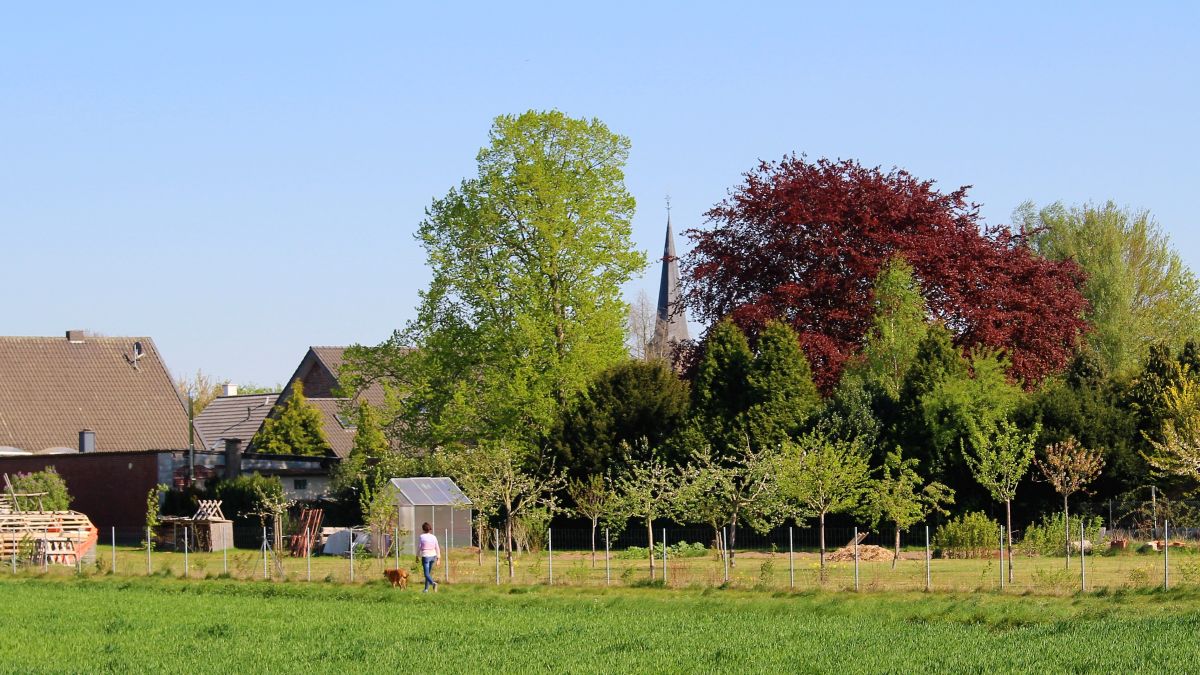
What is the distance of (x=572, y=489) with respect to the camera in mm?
47344

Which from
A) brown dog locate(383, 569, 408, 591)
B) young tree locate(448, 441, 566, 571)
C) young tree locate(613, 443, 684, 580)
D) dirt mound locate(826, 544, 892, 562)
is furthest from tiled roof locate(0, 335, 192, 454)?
brown dog locate(383, 569, 408, 591)

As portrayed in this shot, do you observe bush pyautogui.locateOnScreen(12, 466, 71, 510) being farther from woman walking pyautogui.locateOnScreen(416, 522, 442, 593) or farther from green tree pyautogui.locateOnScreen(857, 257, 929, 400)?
green tree pyautogui.locateOnScreen(857, 257, 929, 400)

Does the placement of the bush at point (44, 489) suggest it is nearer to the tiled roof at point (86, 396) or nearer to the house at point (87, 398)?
the house at point (87, 398)

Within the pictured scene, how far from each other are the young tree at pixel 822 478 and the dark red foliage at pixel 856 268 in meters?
11.1

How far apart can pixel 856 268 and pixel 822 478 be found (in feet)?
57.8

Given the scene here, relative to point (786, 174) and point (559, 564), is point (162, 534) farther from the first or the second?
point (786, 174)

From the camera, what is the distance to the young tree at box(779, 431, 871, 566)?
123 ft

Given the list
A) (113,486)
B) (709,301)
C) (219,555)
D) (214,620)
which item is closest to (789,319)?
(709,301)

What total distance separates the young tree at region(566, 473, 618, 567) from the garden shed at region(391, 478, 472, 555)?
130 inches

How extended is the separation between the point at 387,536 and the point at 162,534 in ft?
36.7

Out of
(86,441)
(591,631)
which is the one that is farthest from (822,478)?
(86,441)

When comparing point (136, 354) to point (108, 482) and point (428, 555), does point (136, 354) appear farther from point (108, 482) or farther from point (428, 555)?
point (428, 555)

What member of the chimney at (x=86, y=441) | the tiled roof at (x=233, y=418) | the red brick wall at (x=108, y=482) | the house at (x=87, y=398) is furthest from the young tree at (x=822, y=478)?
the tiled roof at (x=233, y=418)

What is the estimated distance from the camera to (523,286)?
169ft
